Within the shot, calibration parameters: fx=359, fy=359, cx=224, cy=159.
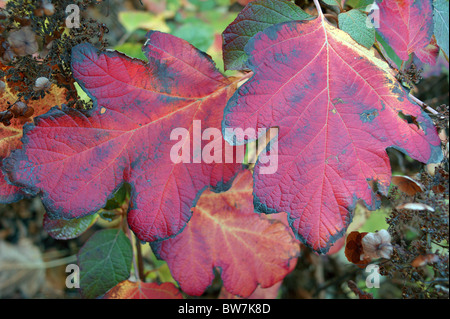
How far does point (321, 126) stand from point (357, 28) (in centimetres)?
22

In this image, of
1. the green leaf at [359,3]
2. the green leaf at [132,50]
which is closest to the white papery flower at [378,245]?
the green leaf at [359,3]

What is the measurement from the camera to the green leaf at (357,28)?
2.31 ft

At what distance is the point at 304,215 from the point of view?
646 mm

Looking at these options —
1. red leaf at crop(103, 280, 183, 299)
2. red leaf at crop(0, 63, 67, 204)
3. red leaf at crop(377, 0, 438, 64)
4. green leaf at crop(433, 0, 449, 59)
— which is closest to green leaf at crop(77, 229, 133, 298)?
red leaf at crop(103, 280, 183, 299)

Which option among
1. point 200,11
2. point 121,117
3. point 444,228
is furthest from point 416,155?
point 200,11

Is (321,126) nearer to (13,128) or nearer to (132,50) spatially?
(13,128)

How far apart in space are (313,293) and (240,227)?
0.63 meters

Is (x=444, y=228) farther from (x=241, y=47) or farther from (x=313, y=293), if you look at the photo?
(x=313, y=293)

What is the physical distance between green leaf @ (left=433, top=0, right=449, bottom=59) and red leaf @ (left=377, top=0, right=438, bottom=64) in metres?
0.11

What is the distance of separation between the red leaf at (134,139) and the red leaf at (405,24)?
0.33 m

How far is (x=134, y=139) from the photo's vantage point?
703 millimetres

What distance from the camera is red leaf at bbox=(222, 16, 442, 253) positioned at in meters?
0.65

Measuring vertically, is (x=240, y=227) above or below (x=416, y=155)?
below
